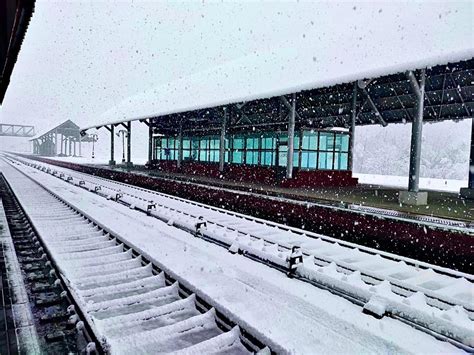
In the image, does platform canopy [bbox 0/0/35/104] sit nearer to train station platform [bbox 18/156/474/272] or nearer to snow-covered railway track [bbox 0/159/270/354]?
snow-covered railway track [bbox 0/159/270/354]

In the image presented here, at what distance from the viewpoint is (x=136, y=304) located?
3.86m

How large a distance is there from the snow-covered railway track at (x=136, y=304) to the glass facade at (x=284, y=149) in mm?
12706

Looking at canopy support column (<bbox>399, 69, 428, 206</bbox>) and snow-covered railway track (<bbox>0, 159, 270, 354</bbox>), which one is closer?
snow-covered railway track (<bbox>0, 159, 270, 354</bbox>)

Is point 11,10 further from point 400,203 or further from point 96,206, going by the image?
point 400,203

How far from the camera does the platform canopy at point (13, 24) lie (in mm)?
3431

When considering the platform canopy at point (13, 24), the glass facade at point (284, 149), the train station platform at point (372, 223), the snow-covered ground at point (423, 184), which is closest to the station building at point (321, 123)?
the glass facade at point (284, 149)

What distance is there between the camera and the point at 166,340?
310 cm

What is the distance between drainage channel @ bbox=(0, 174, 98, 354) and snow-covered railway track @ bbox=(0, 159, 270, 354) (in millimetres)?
120

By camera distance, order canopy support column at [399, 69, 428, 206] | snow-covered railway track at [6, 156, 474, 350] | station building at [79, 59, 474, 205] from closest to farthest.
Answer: snow-covered railway track at [6, 156, 474, 350] → canopy support column at [399, 69, 428, 206] → station building at [79, 59, 474, 205]

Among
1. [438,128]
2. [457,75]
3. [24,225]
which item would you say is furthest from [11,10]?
[438,128]

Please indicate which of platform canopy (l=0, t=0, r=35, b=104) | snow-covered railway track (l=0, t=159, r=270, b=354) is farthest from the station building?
platform canopy (l=0, t=0, r=35, b=104)

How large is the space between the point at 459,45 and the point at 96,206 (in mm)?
9908

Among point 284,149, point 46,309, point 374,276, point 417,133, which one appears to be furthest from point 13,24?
point 284,149

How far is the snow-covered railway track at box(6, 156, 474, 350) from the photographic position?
3.64 m
